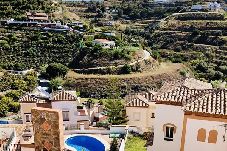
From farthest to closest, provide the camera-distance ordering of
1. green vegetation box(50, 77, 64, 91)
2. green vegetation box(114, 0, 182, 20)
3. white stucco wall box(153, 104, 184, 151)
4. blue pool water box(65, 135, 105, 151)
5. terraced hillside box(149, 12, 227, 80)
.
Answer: green vegetation box(114, 0, 182, 20) → terraced hillside box(149, 12, 227, 80) → green vegetation box(50, 77, 64, 91) → blue pool water box(65, 135, 105, 151) → white stucco wall box(153, 104, 184, 151)

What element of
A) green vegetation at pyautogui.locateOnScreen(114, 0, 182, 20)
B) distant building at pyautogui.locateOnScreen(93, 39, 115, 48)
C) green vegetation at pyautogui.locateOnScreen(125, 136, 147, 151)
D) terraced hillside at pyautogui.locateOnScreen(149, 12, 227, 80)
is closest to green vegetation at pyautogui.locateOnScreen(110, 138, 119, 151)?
green vegetation at pyautogui.locateOnScreen(125, 136, 147, 151)

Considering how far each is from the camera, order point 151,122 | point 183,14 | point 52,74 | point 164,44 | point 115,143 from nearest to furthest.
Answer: point 115,143 → point 151,122 → point 52,74 → point 164,44 → point 183,14

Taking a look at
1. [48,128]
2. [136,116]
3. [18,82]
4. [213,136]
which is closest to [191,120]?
[213,136]

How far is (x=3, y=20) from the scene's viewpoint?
67.9m

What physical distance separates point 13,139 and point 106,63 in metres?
40.1

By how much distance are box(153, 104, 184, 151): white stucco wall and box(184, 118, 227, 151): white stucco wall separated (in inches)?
36.7

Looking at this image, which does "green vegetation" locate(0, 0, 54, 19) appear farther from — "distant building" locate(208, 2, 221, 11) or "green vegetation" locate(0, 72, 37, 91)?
"distant building" locate(208, 2, 221, 11)

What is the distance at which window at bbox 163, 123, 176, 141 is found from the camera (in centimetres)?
1525

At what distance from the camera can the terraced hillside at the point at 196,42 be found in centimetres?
6444

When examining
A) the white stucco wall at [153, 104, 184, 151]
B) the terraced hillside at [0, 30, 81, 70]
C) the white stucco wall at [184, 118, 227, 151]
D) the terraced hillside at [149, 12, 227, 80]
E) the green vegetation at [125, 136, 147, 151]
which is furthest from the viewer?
the terraced hillside at [149, 12, 227, 80]

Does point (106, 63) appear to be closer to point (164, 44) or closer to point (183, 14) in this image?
point (164, 44)

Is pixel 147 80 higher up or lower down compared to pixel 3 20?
lower down

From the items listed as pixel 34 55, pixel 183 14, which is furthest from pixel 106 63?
pixel 183 14

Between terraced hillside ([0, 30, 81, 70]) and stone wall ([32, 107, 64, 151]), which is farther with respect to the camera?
terraced hillside ([0, 30, 81, 70])
